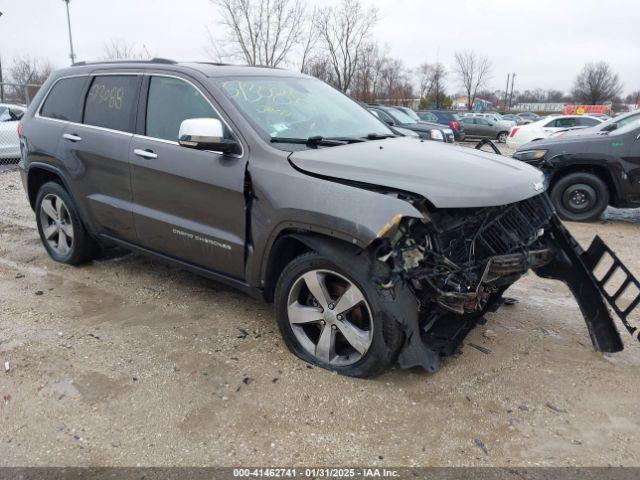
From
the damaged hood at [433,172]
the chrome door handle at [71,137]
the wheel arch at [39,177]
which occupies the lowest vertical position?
the wheel arch at [39,177]

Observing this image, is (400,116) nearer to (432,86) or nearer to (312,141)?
(312,141)

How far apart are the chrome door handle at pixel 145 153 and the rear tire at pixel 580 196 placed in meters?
5.74

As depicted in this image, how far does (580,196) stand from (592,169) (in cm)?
39

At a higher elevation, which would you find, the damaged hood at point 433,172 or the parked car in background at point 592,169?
the damaged hood at point 433,172

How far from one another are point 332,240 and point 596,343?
1.93m

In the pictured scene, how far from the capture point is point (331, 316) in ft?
10.0

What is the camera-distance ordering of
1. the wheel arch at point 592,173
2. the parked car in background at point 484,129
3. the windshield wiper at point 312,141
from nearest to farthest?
the windshield wiper at point 312,141 → the wheel arch at point 592,173 → the parked car in background at point 484,129

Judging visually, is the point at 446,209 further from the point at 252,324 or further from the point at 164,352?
the point at 164,352

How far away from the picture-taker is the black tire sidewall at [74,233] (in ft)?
15.4

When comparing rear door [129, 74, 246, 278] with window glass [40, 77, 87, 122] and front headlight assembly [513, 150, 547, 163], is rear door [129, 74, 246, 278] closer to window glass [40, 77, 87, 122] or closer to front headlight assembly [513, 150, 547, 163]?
window glass [40, 77, 87, 122]

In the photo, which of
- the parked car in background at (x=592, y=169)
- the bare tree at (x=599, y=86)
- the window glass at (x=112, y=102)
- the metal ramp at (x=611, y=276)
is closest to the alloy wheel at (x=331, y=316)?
the metal ramp at (x=611, y=276)

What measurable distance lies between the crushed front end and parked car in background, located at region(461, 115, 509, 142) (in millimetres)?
24829

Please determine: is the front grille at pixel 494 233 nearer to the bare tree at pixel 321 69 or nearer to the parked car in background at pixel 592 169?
the parked car in background at pixel 592 169

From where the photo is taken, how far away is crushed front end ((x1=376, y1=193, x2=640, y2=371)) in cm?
280
